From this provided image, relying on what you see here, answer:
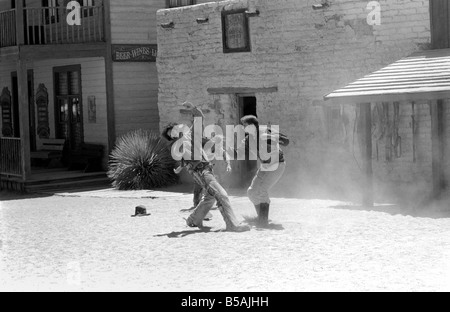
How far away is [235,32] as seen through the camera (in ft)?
60.1

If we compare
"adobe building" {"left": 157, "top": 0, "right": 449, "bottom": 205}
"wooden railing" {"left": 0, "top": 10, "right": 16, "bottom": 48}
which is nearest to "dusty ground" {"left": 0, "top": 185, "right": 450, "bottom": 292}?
"adobe building" {"left": 157, "top": 0, "right": 449, "bottom": 205}

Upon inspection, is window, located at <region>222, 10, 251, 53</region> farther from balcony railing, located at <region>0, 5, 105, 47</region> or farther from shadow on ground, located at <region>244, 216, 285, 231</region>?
shadow on ground, located at <region>244, 216, 285, 231</region>

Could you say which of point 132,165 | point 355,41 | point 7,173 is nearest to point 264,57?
point 355,41

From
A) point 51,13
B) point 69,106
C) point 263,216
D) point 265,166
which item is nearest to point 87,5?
point 51,13

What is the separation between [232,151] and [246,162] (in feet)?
1.89

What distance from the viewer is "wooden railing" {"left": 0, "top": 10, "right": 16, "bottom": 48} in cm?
2056

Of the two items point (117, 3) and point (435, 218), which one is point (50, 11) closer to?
point (117, 3)

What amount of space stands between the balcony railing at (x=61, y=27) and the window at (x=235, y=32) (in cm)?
423

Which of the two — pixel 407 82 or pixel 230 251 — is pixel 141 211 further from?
pixel 407 82

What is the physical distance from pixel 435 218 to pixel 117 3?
1137 centimetres

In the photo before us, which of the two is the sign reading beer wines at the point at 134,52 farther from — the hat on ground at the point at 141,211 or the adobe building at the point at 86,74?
the hat on ground at the point at 141,211

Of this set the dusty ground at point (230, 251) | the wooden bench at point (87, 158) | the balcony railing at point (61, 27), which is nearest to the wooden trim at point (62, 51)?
the balcony railing at point (61, 27)

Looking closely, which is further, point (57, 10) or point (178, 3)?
point (57, 10)

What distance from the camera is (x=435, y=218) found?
1315 centimetres
